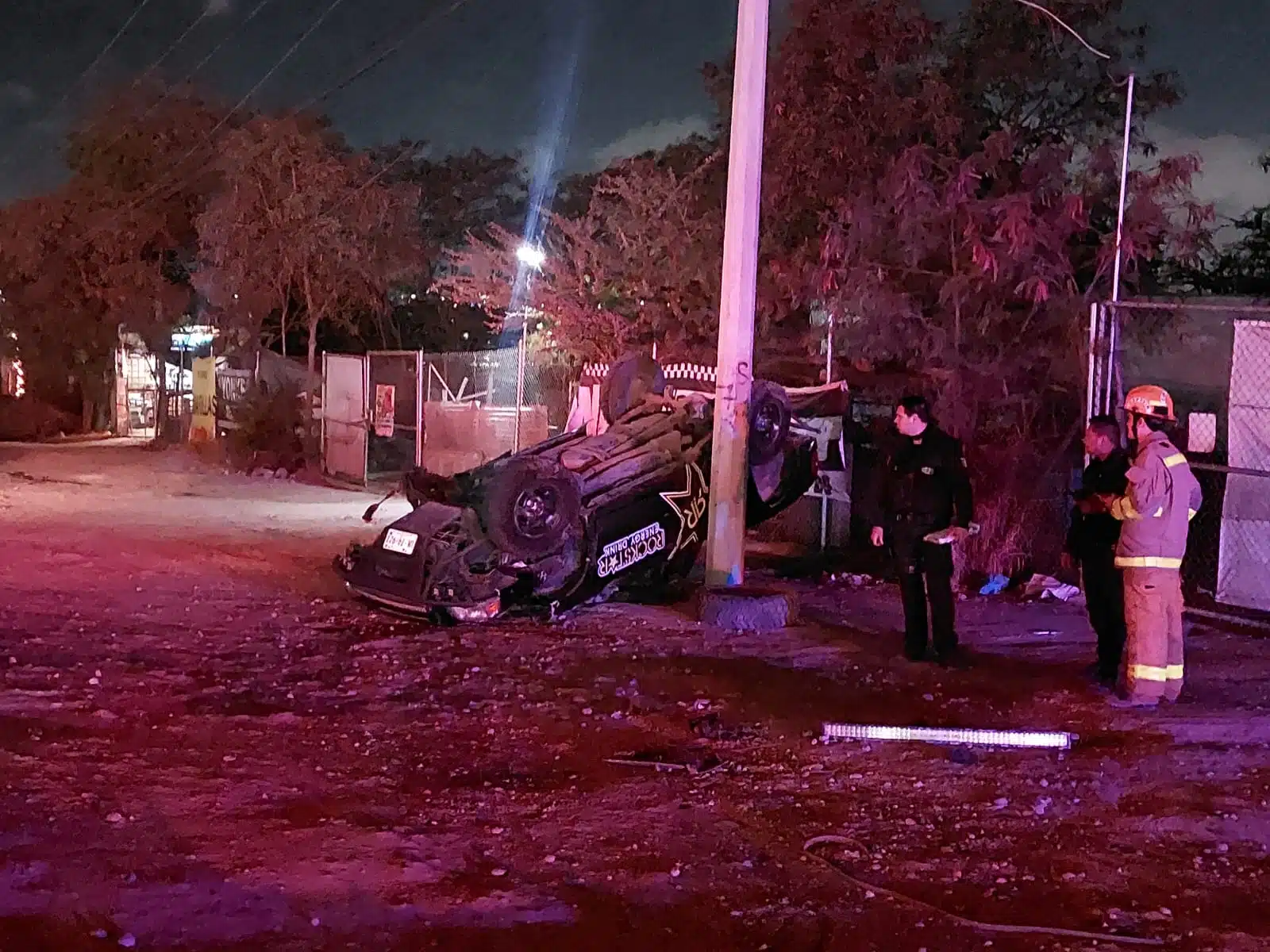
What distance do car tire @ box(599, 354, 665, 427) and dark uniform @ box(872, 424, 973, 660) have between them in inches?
143

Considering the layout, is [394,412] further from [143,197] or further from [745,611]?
[143,197]

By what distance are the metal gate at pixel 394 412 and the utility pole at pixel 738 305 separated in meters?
9.38

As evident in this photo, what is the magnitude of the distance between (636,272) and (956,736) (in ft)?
37.0

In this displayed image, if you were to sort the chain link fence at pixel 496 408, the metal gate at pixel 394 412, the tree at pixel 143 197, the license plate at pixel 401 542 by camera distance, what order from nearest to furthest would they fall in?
the license plate at pixel 401 542 < the chain link fence at pixel 496 408 < the metal gate at pixel 394 412 < the tree at pixel 143 197

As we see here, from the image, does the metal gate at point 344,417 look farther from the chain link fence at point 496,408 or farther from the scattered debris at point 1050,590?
the scattered debris at point 1050,590

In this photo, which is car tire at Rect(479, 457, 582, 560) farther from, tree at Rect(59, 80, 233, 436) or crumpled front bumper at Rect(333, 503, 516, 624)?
tree at Rect(59, 80, 233, 436)

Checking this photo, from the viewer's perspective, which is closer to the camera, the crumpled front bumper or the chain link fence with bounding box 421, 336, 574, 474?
the crumpled front bumper

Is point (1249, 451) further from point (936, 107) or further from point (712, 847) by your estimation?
point (712, 847)

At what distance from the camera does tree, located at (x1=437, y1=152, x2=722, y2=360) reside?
16031 mm

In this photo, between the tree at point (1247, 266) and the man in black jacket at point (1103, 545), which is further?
the tree at point (1247, 266)

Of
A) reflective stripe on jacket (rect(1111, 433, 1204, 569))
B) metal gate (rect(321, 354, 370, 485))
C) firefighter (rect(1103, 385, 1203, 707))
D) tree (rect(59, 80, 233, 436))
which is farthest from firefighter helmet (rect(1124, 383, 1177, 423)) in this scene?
tree (rect(59, 80, 233, 436))

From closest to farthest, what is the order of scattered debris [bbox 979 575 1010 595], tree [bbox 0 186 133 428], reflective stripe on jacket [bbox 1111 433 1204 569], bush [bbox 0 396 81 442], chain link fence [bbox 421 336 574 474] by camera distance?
reflective stripe on jacket [bbox 1111 433 1204 569] < scattered debris [bbox 979 575 1010 595] < chain link fence [bbox 421 336 574 474] < tree [bbox 0 186 133 428] < bush [bbox 0 396 81 442]

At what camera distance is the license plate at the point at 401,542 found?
9258 millimetres

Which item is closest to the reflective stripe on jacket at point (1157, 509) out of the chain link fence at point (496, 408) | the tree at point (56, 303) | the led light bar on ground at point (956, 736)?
the led light bar on ground at point (956, 736)
